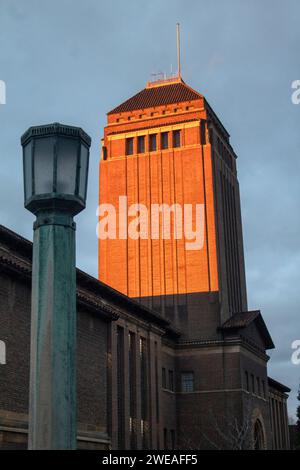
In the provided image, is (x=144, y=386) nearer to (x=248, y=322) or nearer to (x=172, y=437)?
(x=172, y=437)

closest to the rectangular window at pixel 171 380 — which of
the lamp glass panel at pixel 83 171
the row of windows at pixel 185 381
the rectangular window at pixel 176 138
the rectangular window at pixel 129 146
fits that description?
the row of windows at pixel 185 381

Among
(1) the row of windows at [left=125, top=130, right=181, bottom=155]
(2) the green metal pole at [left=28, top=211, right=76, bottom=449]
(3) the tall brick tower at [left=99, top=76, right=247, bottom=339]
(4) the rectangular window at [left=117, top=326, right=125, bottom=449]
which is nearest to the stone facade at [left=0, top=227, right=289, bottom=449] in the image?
(4) the rectangular window at [left=117, top=326, right=125, bottom=449]

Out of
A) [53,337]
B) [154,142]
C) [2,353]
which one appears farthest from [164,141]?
[53,337]

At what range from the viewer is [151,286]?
5206 cm

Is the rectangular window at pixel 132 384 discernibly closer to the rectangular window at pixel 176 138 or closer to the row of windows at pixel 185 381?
the row of windows at pixel 185 381

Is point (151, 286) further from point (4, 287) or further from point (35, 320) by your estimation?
point (35, 320)

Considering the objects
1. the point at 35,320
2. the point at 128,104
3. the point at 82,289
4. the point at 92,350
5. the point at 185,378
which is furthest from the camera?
the point at 128,104

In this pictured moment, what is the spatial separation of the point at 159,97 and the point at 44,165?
54.1m

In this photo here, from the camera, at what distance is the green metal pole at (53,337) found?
433 centimetres

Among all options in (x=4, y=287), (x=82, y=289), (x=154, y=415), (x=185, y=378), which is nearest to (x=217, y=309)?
(x=185, y=378)

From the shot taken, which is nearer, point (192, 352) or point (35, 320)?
point (35, 320)

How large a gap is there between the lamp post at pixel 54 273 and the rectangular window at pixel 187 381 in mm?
45094

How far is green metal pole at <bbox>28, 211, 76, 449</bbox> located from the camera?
171 inches

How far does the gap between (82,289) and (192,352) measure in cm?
1682
